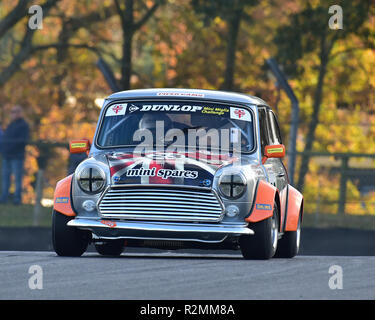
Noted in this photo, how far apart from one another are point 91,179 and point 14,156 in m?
11.1

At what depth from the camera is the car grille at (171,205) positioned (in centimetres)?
1079

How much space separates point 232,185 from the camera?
1085 cm

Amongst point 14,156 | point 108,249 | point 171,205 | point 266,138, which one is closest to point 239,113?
point 266,138

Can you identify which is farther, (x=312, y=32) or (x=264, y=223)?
(x=312, y=32)

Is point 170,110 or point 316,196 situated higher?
point 170,110

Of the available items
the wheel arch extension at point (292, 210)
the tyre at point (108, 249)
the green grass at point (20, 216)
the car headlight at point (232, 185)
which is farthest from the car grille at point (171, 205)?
the green grass at point (20, 216)

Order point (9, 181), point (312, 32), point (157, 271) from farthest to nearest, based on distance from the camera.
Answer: point (312, 32) < point (9, 181) < point (157, 271)

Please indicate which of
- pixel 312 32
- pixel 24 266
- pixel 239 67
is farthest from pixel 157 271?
pixel 239 67

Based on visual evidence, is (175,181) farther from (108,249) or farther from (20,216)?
(20,216)

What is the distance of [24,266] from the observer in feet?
32.5

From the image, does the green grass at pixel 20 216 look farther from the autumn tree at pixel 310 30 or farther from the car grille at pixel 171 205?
the car grille at pixel 171 205

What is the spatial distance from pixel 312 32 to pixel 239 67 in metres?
9.61
